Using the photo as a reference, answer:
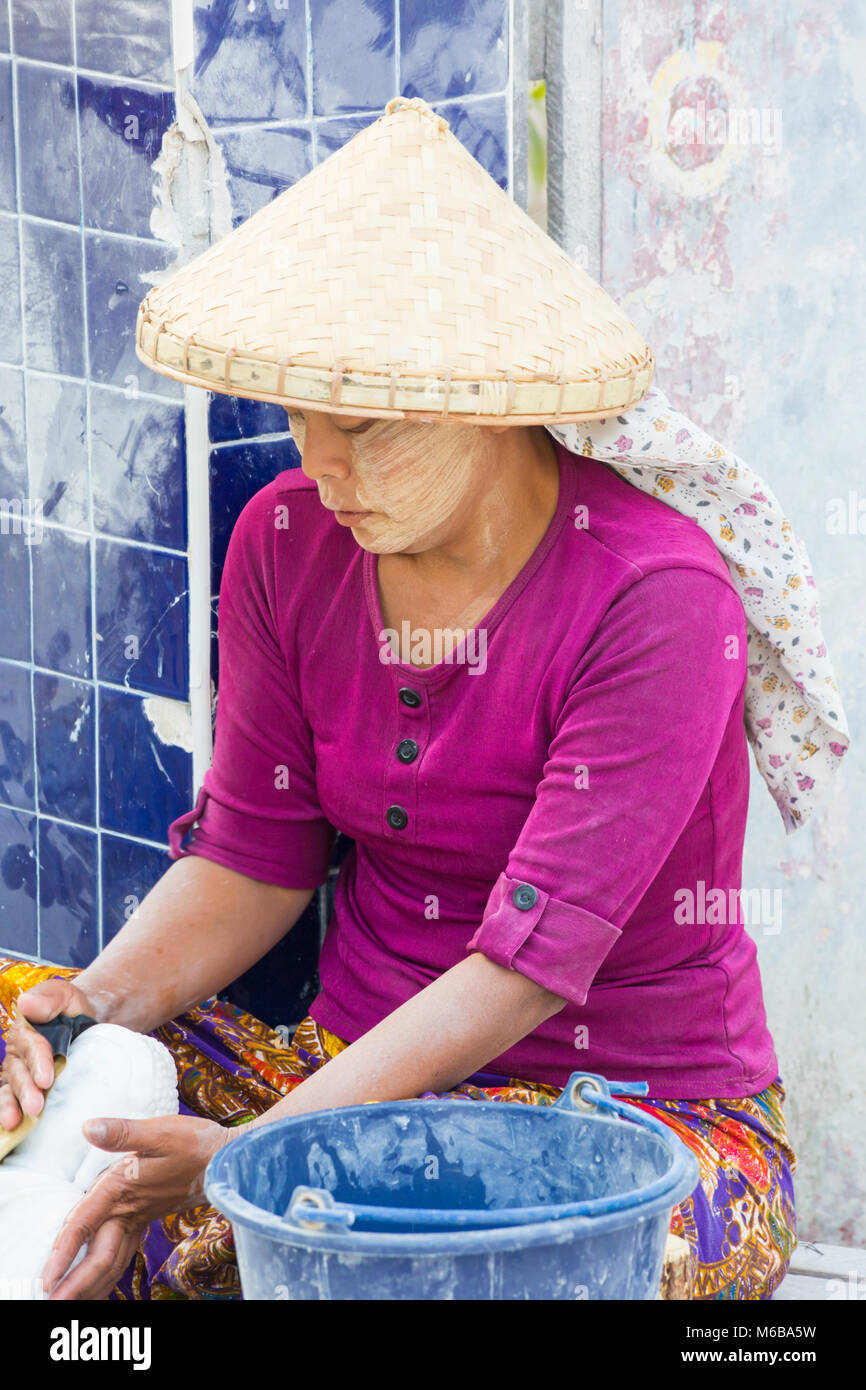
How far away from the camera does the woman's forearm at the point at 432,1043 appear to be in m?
2.06

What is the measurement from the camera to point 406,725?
2.34 metres

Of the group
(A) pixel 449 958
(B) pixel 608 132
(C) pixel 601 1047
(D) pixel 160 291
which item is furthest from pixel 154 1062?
(B) pixel 608 132

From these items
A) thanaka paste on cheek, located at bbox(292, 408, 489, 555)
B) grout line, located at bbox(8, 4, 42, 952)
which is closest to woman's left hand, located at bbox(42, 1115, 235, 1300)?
thanaka paste on cheek, located at bbox(292, 408, 489, 555)

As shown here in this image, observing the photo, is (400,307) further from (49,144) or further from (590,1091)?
(49,144)

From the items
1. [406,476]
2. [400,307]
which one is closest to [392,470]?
A: [406,476]

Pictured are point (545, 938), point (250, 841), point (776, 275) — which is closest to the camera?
point (545, 938)

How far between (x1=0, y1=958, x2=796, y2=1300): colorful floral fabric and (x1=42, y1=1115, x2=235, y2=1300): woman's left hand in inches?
3.4

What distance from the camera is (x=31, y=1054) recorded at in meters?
2.23

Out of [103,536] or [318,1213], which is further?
[103,536]

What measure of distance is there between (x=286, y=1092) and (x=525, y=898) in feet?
2.08

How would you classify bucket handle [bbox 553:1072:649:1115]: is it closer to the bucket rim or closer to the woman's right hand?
the bucket rim

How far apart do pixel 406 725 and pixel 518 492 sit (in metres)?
0.35

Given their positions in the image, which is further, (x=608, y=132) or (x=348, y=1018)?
(x=608, y=132)

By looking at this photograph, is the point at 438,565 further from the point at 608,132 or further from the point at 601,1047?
the point at 608,132
